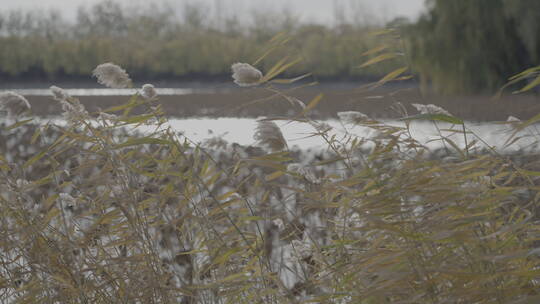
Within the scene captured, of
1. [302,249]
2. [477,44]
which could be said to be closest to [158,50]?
[477,44]

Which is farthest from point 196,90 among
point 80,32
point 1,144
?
point 1,144

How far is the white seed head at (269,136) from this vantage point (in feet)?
5.18

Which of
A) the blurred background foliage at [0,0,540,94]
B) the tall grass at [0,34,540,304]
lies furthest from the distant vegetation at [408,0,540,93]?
the tall grass at [0,34,540,304]

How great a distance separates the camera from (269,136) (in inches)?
62.4

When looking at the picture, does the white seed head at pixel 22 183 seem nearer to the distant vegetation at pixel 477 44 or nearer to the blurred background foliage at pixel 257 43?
the blurred background foliage at pixel 257 43

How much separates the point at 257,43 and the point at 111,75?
14.1 metres

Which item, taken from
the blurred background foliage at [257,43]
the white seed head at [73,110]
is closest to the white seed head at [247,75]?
the white seed head at [73,110]

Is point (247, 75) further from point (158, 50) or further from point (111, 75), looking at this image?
point (158, 50)

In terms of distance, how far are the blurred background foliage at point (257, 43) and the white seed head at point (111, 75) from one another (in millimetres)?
4186

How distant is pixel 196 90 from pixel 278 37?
12.1 m

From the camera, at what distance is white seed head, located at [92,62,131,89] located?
1718 mm

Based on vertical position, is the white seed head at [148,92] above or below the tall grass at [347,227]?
above

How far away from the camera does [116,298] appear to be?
1851 mm

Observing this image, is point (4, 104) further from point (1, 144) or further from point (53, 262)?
point (1, 144)
